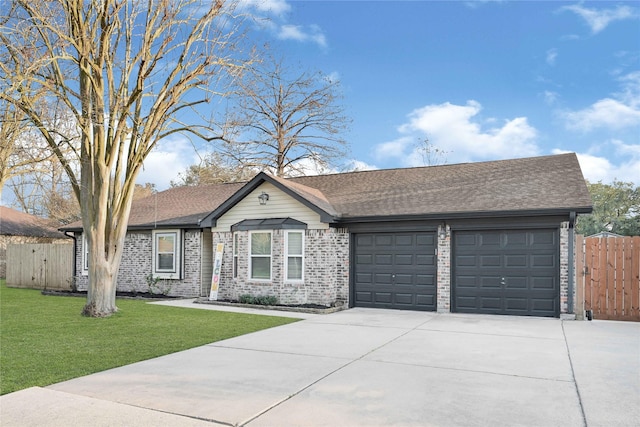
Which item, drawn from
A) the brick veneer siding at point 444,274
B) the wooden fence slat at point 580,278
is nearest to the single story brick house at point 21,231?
the brick veneer siding at point 444,274

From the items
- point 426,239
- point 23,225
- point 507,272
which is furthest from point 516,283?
point 23,225

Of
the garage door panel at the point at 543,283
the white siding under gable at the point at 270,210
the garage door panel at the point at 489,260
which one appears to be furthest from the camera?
the white siding under gable at the point at 270,210

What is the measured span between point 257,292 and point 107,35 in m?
8.07

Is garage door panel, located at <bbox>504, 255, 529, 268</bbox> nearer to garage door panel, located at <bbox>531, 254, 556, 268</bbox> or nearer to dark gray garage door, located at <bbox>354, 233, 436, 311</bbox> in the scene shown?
garage door panel, located at <bbox>531, 254, 556, 268</bbox>

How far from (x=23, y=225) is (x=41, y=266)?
14.9 metres

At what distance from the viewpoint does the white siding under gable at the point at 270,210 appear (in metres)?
14.1

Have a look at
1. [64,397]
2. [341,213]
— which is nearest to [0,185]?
[341,213]

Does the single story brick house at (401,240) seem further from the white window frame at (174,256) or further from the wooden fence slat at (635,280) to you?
the wooden fence slat at (635,280)

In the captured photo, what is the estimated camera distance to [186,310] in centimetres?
1303

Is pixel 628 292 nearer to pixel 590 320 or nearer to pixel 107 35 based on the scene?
pixel 590 320

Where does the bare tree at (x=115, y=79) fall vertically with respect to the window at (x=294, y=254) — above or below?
above

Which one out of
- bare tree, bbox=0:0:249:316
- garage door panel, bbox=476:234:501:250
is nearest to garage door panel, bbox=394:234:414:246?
garage door panel, bbox=476:234:501:250

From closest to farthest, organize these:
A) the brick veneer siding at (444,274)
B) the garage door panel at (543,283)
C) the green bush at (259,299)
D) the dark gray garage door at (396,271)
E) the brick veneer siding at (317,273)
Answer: the garage door panel at (543,283) → the brick veneer siding at (444,274) → the dark gray garage door at (396,271) → the brick veneer siding at (317,273) → the green bush at (259,299)

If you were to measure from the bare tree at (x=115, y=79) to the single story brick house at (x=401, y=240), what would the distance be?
144 inches
